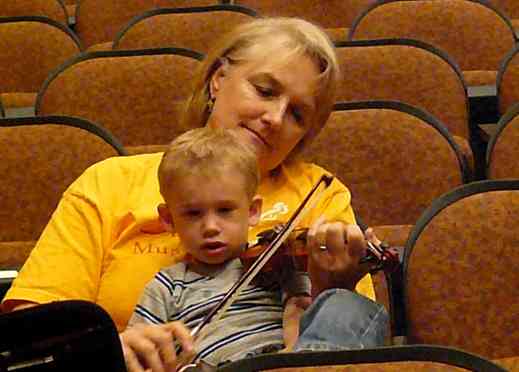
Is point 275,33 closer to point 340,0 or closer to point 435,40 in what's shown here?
point 435,40

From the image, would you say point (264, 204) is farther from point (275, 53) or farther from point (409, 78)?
point (409, 78)

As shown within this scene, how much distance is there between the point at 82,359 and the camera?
77 centimetres

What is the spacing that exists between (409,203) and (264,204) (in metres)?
0.58

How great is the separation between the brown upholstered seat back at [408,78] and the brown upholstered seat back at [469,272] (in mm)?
734

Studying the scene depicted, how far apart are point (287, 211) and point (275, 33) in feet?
0.94

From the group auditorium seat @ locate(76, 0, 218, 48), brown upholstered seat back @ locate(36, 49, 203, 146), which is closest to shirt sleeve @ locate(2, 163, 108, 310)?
brown upholstered seat back @ locate(36, 49, 203, 146)

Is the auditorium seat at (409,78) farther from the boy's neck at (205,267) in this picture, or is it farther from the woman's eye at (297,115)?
the boy's neck at (205,267)

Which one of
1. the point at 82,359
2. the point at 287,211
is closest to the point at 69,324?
the point at 82,359

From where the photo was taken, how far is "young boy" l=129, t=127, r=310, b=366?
4.09 feet

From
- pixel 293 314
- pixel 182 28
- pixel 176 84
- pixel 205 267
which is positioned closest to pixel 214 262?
pixel 205 267

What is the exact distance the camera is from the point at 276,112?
1476 mm

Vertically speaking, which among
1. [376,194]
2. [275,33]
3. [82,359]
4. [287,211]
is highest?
[275,33]

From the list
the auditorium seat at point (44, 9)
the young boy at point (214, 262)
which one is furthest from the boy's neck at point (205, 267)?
the auditorium seat at point (44, 9)

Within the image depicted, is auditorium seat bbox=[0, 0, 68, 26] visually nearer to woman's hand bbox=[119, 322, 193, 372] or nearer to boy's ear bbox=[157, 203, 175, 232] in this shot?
boy's ear bbox=[157, 203, 175, 232]
